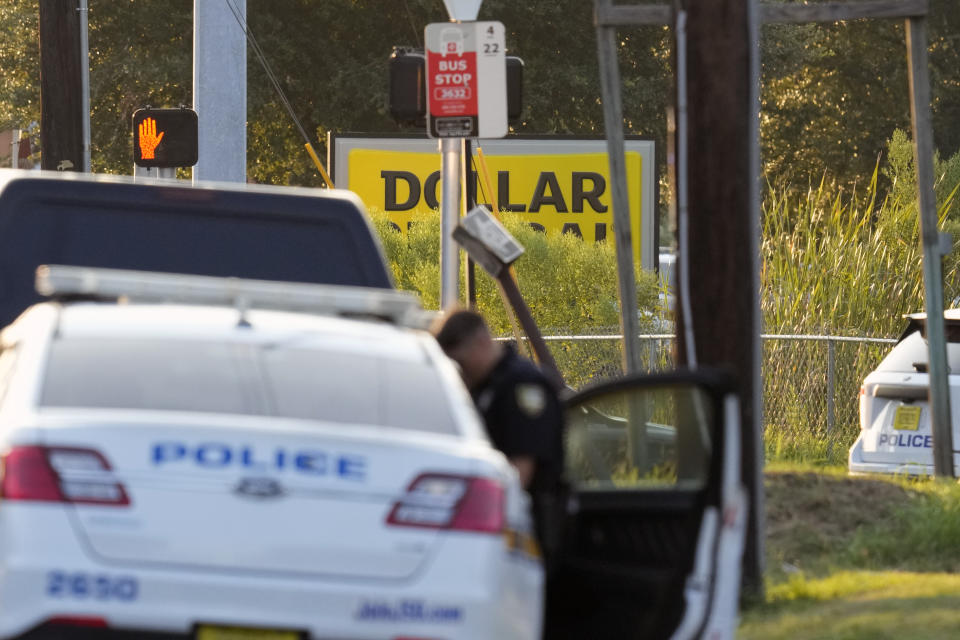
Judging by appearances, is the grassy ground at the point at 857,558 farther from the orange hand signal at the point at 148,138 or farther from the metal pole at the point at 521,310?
the orange hand signal at the point at 148,138

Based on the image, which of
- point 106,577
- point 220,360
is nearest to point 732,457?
point 220,360

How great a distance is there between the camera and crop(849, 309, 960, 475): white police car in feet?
37.3

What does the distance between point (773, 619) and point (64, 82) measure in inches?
632

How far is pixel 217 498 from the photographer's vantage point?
4738 millimetres

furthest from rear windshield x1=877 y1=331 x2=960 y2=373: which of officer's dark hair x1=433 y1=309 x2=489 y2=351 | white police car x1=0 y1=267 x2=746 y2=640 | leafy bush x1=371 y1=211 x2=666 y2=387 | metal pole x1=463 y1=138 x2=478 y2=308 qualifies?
white police car x1=0 y1=267 x2=746 y2=640

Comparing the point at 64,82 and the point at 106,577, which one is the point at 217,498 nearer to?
the point at 106,577

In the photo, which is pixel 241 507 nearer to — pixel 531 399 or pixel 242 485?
pixel 242 485

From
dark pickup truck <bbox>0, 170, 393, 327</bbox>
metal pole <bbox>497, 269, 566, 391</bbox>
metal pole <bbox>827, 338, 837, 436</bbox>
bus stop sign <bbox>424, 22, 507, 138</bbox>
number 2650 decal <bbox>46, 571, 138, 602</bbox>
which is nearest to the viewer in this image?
number 2650 decal <bbox>46, 571, 138, 602</bbox>

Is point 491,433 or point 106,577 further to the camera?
point 491,433

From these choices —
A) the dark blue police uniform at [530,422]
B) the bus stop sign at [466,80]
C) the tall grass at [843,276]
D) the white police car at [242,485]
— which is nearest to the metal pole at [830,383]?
the tall grass at [843,276]

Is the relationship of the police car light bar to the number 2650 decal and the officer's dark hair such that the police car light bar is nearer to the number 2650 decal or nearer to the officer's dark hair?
the officer's dark hair

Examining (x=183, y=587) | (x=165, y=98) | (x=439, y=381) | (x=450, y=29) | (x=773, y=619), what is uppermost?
(x=165, y=98)

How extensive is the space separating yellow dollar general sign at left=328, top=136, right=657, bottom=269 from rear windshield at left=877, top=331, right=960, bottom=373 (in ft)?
43.2

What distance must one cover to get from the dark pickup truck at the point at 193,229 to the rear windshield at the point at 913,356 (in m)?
4.56
